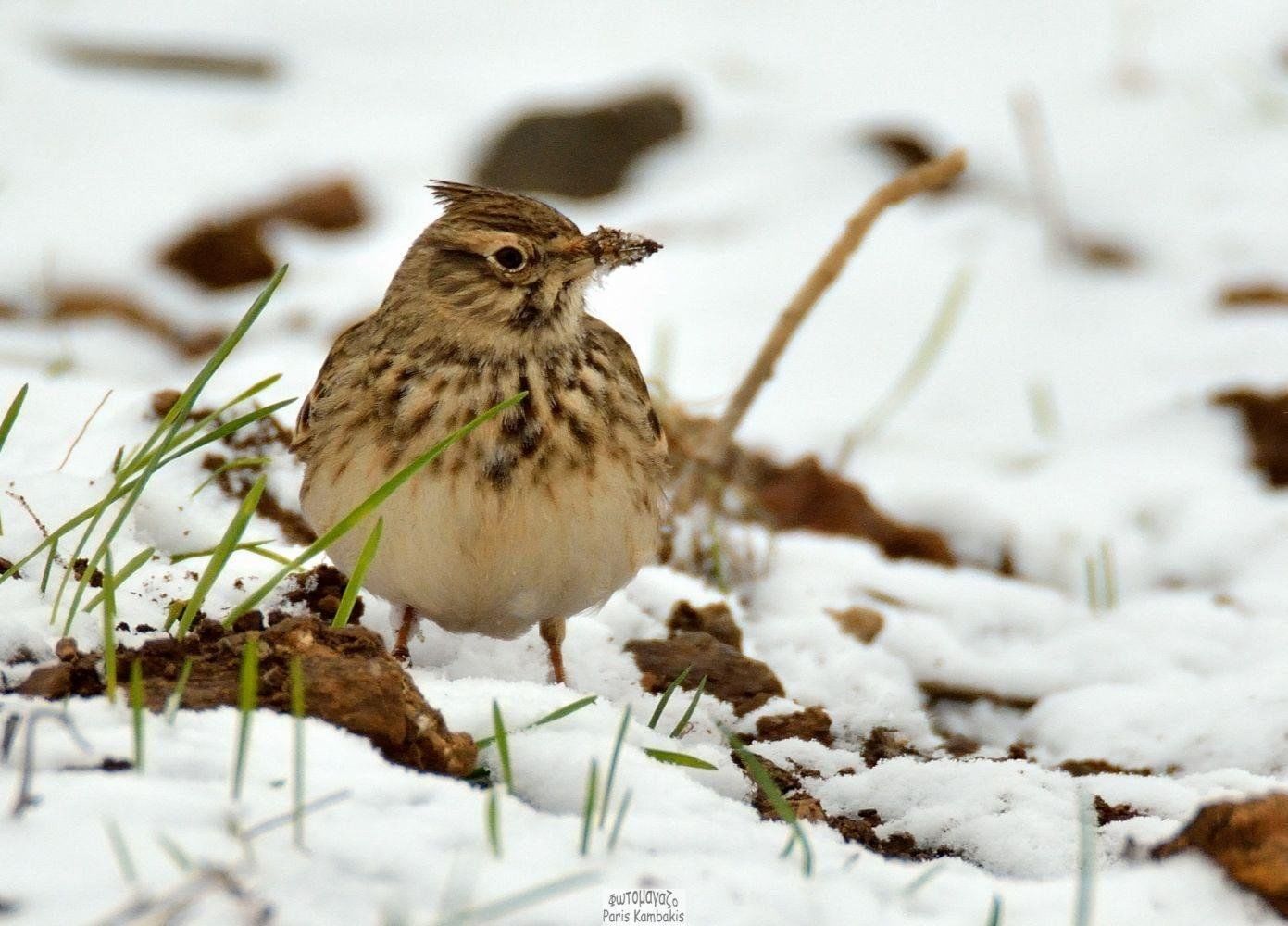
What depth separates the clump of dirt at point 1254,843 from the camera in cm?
249

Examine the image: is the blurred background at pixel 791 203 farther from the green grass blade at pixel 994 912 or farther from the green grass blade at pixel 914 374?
the green grass blade at pixel 994 912

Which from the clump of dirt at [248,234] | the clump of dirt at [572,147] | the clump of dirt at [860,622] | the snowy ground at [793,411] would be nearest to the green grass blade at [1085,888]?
the snowy ground at [793,411]

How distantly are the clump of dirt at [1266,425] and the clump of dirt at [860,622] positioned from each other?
2.24m

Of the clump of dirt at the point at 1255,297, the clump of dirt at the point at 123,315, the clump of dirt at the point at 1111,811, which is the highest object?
the clump of dirt at the point at 1255,297

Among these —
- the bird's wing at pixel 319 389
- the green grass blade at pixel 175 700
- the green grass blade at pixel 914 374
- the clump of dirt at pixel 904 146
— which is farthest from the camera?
the clump of dirt at pixel 904 146

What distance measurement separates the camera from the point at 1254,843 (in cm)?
251

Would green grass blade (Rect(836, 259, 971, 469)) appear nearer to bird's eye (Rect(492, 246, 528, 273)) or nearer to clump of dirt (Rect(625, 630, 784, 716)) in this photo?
clump of dirt (Rect(625, 630, 784, 716))

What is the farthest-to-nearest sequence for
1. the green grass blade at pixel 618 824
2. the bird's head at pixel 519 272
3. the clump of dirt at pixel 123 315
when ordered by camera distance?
1. the clump of dirt at pixel 123 315
2. the bird's head at pixel 519 272
3. the green grass blade at pixel 618 824

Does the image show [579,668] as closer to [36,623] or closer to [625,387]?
Result: [625,387]

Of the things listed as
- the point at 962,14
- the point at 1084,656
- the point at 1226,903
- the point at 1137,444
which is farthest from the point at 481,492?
the point at 962,14

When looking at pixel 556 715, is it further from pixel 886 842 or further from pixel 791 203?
pixel 791 203

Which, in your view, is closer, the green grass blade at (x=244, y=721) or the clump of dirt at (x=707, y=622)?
the green grass blade at (x=244, y=721)

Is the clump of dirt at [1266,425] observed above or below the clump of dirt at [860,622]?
above

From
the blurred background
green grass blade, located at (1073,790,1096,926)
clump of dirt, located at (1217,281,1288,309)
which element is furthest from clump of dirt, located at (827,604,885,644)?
clump of dirt, located at (1217,281,1288,309)
